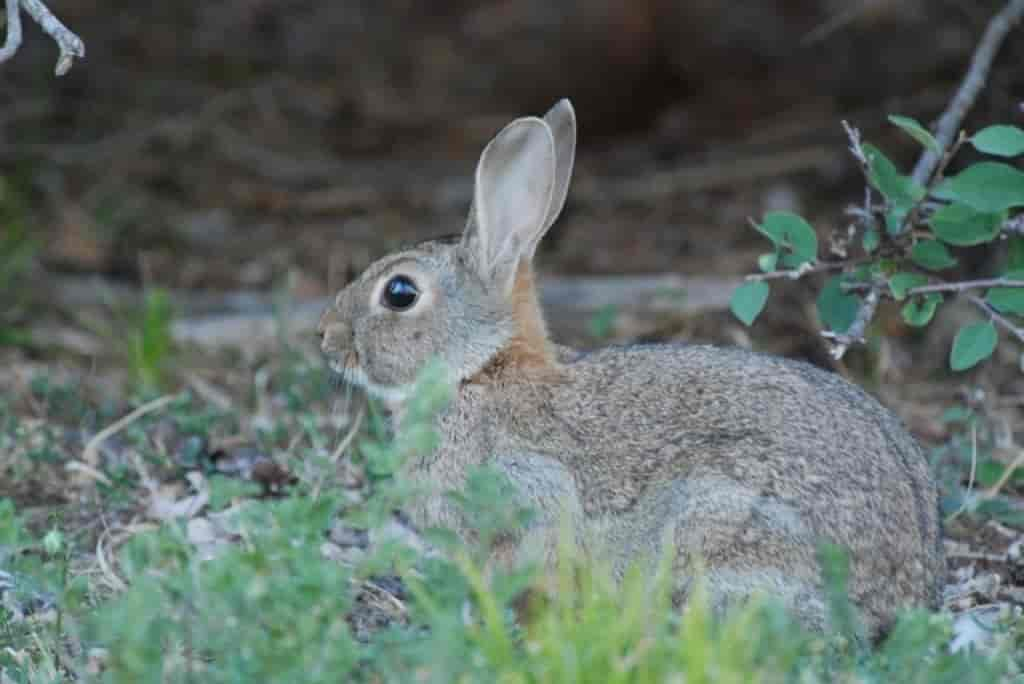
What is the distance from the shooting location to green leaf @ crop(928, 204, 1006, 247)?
5777mm

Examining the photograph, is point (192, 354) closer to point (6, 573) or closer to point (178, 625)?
point (6, 573)

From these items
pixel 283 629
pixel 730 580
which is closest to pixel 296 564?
pixel 283 629

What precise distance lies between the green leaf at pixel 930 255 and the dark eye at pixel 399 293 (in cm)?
179

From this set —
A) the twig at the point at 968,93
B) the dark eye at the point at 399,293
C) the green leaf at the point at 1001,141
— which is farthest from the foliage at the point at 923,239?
the dark eye at the point at 399,293

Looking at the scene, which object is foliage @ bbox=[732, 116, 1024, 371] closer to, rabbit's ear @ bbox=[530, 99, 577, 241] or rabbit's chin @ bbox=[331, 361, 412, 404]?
rabbit's ear @ bbox=[530, 99, 577, 241]

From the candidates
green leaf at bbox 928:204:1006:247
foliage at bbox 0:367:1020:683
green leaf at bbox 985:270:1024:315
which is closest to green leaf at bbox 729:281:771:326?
green leaf at bbox 928:204:1006:247

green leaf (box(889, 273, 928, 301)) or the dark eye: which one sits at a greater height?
the dark eye

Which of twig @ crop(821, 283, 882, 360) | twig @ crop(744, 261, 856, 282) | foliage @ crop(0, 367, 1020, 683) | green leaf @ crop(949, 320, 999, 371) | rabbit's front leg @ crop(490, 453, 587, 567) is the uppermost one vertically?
twig @ crop(744, 261, 856, 282)

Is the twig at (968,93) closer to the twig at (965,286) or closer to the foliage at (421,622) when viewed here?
the twig at (965,286)

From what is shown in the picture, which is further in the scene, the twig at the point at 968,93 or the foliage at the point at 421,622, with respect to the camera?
the twig at the point at 968,93

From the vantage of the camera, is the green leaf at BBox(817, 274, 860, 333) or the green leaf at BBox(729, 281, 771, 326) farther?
the green leaf at BBox(817, 274, 860, 333)

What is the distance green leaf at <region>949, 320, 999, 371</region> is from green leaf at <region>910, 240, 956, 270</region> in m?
0.38

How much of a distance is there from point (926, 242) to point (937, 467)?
43.1 inches

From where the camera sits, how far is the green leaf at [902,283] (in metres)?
5.81
